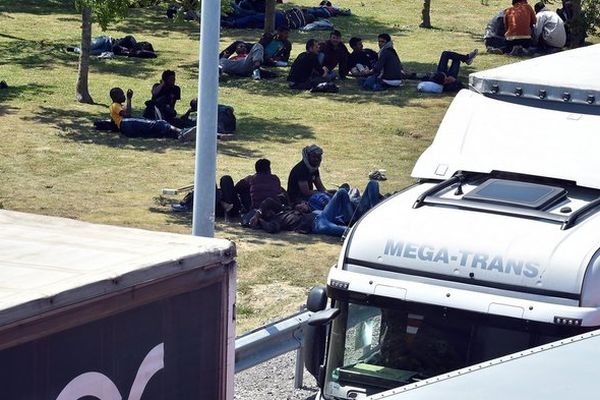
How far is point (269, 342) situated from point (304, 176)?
6.69m

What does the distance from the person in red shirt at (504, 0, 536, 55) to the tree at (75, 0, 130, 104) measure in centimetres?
1056

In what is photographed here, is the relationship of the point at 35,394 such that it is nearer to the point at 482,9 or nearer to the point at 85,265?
the point at 85,265

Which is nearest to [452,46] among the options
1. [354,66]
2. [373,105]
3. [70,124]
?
[354,66]

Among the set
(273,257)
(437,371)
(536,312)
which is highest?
(536,312)

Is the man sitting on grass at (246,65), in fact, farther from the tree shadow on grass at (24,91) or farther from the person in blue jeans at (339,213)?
the person in blue jeans at (339,213)

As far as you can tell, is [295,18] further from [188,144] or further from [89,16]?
[188,144]

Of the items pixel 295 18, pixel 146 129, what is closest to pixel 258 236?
pixel 146 129

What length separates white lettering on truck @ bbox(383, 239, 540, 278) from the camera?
806 cm

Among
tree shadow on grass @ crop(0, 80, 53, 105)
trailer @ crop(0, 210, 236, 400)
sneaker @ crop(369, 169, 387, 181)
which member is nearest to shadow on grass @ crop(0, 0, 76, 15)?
tree shadow on grass @ crop(0, 80, 53, 105)

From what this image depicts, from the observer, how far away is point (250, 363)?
10.2 meters

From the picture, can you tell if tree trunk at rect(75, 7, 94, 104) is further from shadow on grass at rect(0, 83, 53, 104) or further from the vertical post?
the vertical post

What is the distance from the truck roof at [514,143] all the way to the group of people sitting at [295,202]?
19.1 ft

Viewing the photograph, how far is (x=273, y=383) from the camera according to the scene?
11.4m

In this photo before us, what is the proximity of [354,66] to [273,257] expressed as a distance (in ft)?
41.7
